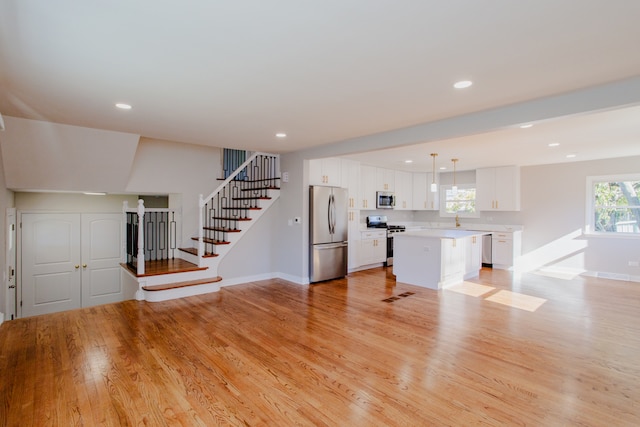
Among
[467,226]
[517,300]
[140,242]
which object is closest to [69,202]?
[140,242]

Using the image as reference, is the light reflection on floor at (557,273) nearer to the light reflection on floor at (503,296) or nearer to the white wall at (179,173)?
the light reflection on floor at (503,296)

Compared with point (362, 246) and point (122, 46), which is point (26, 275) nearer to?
point (122, 46)

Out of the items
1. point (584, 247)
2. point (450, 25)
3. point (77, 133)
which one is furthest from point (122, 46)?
point (584, 247)

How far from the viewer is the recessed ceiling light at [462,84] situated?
107 inches

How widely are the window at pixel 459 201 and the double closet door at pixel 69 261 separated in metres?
8.12

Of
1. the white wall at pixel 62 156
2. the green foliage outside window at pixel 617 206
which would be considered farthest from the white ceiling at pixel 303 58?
the green foliage outside window at pixel 617 206

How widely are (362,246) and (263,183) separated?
2594 millimetres

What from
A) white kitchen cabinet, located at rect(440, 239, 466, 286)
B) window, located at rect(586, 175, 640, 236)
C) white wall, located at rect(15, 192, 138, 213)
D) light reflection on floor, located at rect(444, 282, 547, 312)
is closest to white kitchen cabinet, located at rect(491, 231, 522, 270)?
window, located at rect(586, 175, 640, 236)

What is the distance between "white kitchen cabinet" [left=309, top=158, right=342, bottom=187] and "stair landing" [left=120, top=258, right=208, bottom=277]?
8.49ft

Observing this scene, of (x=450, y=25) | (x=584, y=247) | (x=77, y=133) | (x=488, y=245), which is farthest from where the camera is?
(x=488, y=245)

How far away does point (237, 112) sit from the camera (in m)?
3.65

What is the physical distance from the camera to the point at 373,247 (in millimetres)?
7531

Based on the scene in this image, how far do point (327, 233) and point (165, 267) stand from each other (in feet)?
9.61

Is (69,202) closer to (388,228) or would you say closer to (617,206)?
(388,228)
